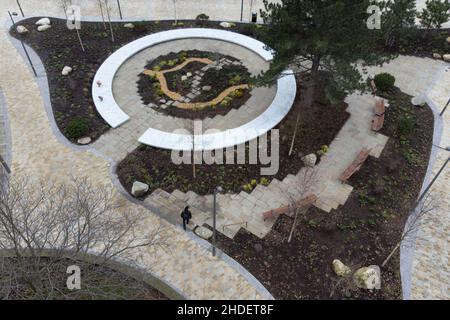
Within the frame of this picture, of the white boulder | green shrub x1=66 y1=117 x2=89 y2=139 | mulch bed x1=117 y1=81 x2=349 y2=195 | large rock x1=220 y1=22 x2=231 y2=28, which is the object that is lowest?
mulch bed x1=117 y1=81 x2=349 y2=195

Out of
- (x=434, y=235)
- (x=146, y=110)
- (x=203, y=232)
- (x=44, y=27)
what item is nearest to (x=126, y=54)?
(x=146, y=110)

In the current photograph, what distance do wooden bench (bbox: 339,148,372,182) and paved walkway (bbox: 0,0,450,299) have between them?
15.2ft

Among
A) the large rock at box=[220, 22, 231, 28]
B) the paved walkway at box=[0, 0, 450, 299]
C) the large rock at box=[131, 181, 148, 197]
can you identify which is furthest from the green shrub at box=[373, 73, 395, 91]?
the large rock at box=[131, 181, 148, 197]

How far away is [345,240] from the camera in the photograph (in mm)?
19047

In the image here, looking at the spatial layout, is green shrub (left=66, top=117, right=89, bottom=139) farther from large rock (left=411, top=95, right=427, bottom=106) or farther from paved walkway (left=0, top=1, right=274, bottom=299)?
large rock (left=411, top=95, right=427, bottom=106)

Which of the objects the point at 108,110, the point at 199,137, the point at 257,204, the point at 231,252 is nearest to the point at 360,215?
the point at 257,204

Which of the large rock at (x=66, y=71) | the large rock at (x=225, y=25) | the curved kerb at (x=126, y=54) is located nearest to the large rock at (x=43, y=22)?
the large rock at (x=66, y=71)

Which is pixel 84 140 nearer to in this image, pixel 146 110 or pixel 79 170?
pixel 79 170

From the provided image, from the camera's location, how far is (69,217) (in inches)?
581

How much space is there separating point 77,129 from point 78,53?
35.5 feet

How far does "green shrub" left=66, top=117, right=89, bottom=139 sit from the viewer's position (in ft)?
77.0

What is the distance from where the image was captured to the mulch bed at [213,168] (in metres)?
21.3

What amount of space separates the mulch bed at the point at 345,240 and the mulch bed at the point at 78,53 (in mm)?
13794

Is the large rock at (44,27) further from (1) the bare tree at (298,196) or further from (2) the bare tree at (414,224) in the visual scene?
(2) the bare tree at (414,224)
